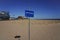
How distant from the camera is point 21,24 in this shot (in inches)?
64.8

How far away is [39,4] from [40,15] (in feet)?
0.54

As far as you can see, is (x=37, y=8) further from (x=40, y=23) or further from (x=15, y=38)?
(x=15, y=38)

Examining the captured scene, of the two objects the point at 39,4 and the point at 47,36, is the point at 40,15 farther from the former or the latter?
the point at 47,36

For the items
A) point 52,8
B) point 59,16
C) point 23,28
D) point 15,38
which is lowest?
point 15,38

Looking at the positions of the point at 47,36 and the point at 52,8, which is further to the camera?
the point at 52,8

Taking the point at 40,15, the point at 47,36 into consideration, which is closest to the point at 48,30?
the point at 47,36

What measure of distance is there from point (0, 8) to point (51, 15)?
2.49ft

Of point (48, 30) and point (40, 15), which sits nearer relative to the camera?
point (48, 30)

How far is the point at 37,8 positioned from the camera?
1.88 metres

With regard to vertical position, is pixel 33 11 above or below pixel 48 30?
above

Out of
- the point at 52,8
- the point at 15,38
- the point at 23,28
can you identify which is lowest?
the point at 15,38

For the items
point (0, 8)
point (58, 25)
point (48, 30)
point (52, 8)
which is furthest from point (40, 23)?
point (0, 8)

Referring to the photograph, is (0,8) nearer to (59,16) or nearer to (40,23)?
(40,23)

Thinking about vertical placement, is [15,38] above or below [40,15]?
below
